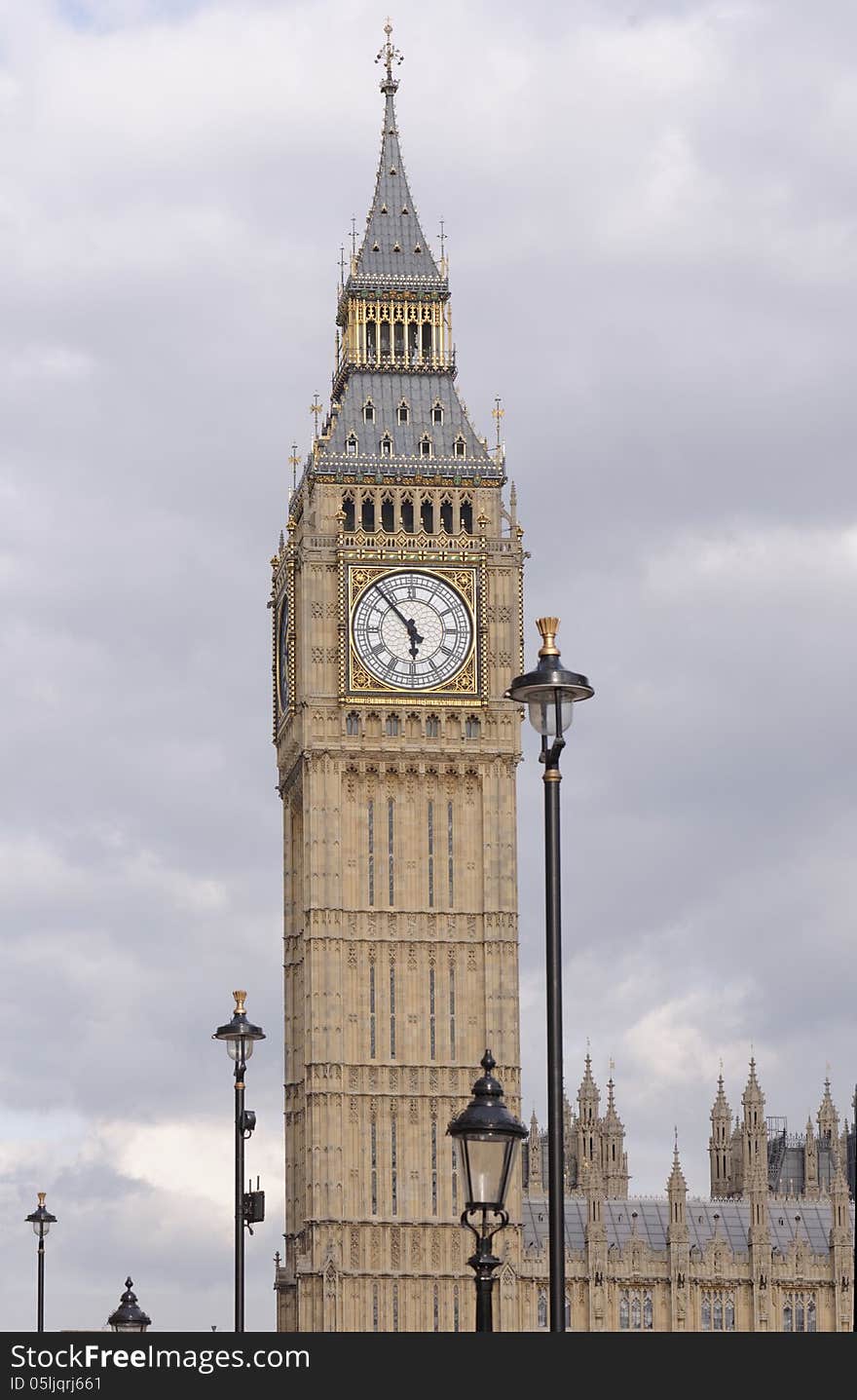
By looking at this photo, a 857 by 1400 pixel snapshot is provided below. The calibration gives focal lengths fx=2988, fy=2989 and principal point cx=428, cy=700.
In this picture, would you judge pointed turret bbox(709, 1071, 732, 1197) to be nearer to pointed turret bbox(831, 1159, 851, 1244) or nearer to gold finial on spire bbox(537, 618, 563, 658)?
pointed turret bbox(831, 1159, 851, 1244)

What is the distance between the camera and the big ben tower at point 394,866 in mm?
91750

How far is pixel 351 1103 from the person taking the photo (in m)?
92.6

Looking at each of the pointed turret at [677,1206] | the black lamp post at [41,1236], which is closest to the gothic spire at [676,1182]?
the pointed turret at [677,1206]

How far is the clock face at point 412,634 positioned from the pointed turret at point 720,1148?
22.2m

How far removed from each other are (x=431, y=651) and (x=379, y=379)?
11.2 m

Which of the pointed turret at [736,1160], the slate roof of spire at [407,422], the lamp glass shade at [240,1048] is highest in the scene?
the slate roof of spire at [407,422]

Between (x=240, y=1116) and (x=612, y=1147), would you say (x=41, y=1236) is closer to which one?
(x=240, y=1116)

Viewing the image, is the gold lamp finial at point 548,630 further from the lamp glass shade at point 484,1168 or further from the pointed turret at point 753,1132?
the pointed turret at point 753,1132

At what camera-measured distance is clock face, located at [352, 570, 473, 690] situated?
94.6m

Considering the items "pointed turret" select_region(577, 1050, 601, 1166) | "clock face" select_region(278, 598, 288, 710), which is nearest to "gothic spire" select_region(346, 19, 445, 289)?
"clock face" select_region(278, 598, 288, 710)

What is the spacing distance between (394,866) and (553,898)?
219 feet

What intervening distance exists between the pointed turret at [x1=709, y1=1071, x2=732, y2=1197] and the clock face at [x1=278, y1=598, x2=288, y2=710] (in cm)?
2236
